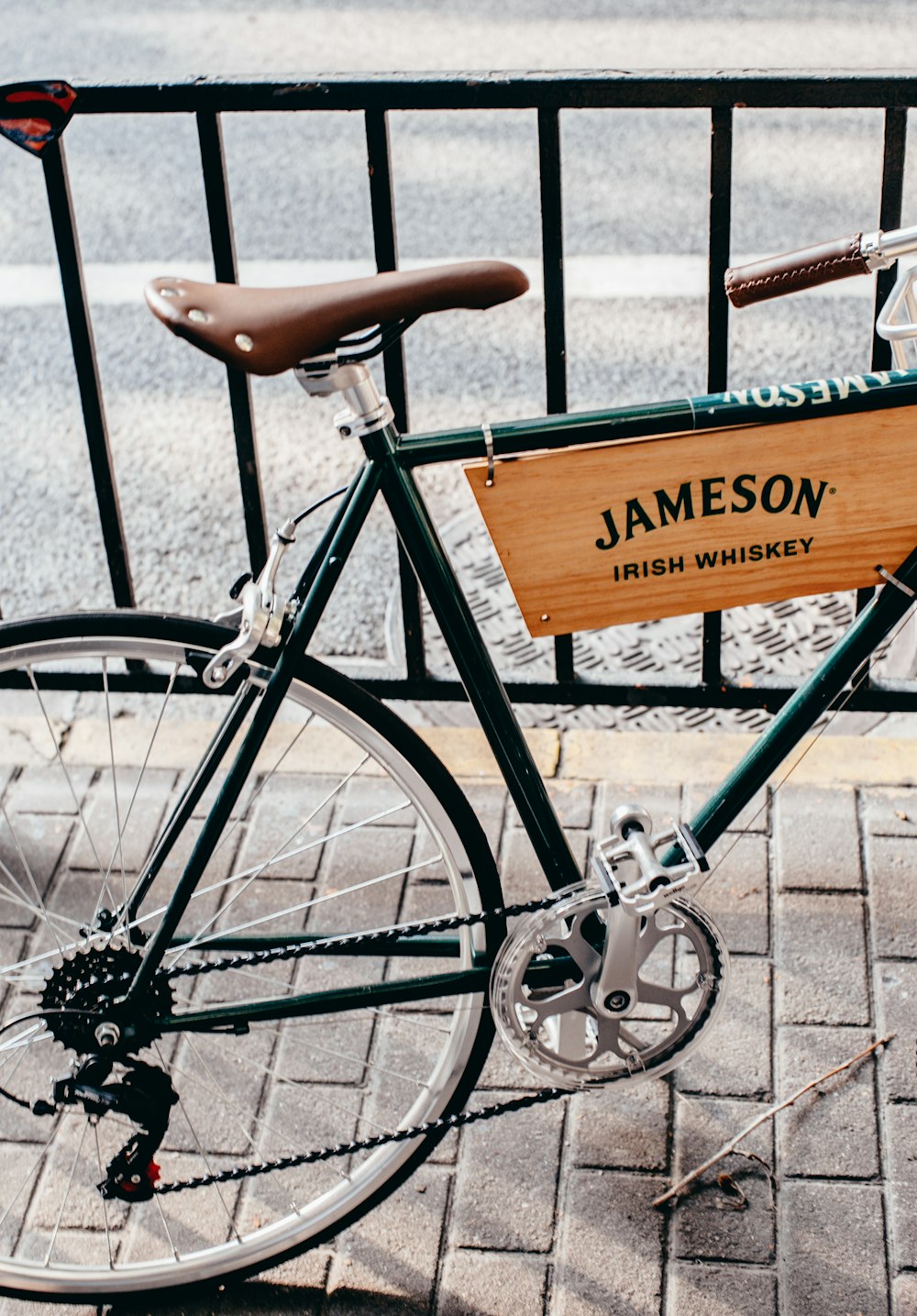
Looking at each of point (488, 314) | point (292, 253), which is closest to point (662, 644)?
point (488, 314)

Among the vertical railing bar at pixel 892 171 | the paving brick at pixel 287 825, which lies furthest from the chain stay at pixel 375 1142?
the vertical railing bar at pixel 892 171

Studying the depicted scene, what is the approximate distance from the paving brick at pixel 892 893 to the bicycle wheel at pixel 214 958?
86 centimetres

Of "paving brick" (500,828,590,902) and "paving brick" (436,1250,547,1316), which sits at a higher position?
"paving brick" (500,828,590,902)

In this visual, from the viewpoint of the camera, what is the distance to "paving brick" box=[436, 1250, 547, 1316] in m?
2.36

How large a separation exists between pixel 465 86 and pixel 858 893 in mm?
1713

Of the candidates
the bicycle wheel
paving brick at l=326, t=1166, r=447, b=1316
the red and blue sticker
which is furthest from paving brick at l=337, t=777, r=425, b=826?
the red and blue sticker

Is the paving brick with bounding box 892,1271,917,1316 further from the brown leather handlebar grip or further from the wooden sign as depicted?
the brown leather handlebar grip

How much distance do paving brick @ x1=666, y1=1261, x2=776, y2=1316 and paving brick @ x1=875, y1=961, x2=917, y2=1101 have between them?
438 millimetres

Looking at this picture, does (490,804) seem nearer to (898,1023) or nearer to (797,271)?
(898,1023)

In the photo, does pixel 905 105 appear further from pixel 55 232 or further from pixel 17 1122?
pixel 17 1122

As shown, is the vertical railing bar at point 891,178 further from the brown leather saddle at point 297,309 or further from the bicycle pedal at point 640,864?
the brown leather saddle at point 297,309

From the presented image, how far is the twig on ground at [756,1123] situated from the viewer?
2492mm

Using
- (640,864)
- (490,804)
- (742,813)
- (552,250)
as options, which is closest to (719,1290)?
(640,864)

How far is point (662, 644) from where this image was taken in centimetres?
387
